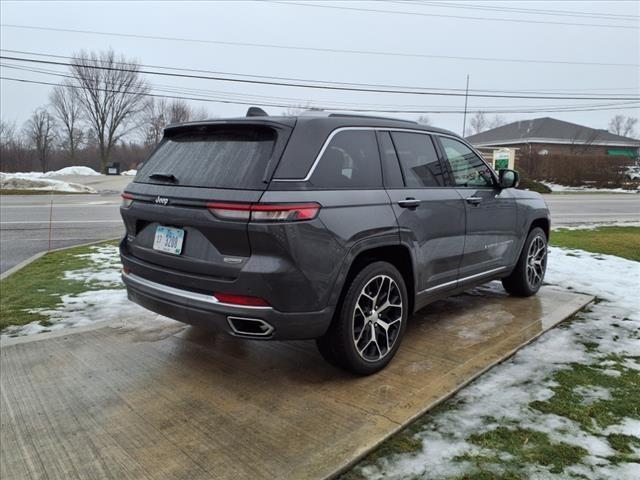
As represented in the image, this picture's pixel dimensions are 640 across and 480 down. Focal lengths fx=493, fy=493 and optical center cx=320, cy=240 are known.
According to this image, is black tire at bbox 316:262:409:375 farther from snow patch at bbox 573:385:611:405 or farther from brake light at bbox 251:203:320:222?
snow patch at bbox 573:385:611:405

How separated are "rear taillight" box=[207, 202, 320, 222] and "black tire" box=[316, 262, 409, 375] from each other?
64cm

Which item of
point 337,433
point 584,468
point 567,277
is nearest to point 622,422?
point 584,468

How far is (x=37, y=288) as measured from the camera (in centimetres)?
577

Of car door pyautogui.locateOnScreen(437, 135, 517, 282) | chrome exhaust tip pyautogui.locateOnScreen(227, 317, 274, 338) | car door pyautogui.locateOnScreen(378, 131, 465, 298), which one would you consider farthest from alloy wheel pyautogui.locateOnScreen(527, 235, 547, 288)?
chrome exhaust tip pyautogui.locateOnScreen(227, 317, 274, 338)

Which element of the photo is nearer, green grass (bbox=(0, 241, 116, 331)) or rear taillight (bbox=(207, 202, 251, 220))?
rear taillight (bbox=(207, 202, 251, 220))

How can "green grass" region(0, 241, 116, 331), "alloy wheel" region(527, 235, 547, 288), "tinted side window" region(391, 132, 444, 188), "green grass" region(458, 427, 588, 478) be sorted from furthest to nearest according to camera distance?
"alloy wheel" region(527, 235, 547, 288)
"green grass" region(0, 241, 116, 331)
"tinted side window" region(391, 132, 444, 188)
"green grass" region(458, 427, 588, 478)

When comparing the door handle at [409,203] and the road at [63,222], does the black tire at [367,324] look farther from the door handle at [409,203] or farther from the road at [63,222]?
the road at [63,222]

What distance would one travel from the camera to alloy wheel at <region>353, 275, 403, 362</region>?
334 centimetres

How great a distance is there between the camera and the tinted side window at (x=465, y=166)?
436 centimetres

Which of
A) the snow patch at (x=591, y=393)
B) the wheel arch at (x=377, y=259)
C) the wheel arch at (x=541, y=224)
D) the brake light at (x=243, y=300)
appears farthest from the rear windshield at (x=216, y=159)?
the wheel arch at (x=541, y=224)

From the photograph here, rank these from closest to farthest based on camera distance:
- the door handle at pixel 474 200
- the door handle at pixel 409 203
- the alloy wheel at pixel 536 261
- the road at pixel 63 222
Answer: the door handle at pixel 409 203 → the door handle at pixel 474 200 → the alloy wheel at pixel 536 261 → the road at pixel 63 222

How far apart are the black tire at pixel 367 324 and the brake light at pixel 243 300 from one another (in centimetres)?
57

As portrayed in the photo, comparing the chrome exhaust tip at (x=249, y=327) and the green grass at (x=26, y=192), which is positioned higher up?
the green grass at (x=26, y=192)

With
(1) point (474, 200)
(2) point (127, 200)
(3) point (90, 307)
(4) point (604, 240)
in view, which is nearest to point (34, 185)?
(3) point (90, 307)
